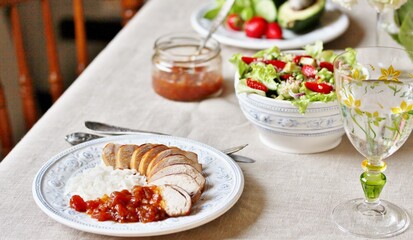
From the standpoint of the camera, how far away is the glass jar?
5.14 ft

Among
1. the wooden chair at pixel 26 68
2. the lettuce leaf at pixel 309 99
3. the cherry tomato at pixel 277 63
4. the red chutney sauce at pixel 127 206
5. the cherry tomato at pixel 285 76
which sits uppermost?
the lettuce leaf at pixel 309 99

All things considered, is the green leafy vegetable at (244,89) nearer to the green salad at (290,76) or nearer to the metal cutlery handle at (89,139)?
the green salad at (290,76)

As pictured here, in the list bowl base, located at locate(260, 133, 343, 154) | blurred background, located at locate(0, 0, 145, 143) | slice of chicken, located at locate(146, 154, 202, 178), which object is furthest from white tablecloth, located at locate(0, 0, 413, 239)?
blurred background, located at locate(0, 0, 145, 143)

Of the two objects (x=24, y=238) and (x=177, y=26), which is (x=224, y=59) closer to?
(x=177, y=26)

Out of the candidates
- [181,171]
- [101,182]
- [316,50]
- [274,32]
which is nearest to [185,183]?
[181,171]

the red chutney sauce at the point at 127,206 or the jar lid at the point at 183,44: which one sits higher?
the red chutney sauce at the point at 127,206

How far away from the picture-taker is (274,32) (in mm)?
1833

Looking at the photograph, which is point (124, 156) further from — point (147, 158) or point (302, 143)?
point (302, 143)

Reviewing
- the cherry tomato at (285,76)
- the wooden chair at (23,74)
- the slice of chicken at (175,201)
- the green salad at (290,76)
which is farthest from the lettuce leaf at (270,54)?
the wooden chair at (23,74)

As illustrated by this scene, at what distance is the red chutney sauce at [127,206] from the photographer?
1078 millimetres

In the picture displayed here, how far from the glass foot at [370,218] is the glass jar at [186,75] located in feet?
1.66

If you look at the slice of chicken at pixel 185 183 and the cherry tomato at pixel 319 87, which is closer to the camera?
the slice of chicken at pixel 185 183

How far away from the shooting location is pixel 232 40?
71.6 inches

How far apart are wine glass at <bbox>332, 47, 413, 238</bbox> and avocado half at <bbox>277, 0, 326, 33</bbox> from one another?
0.69 m
